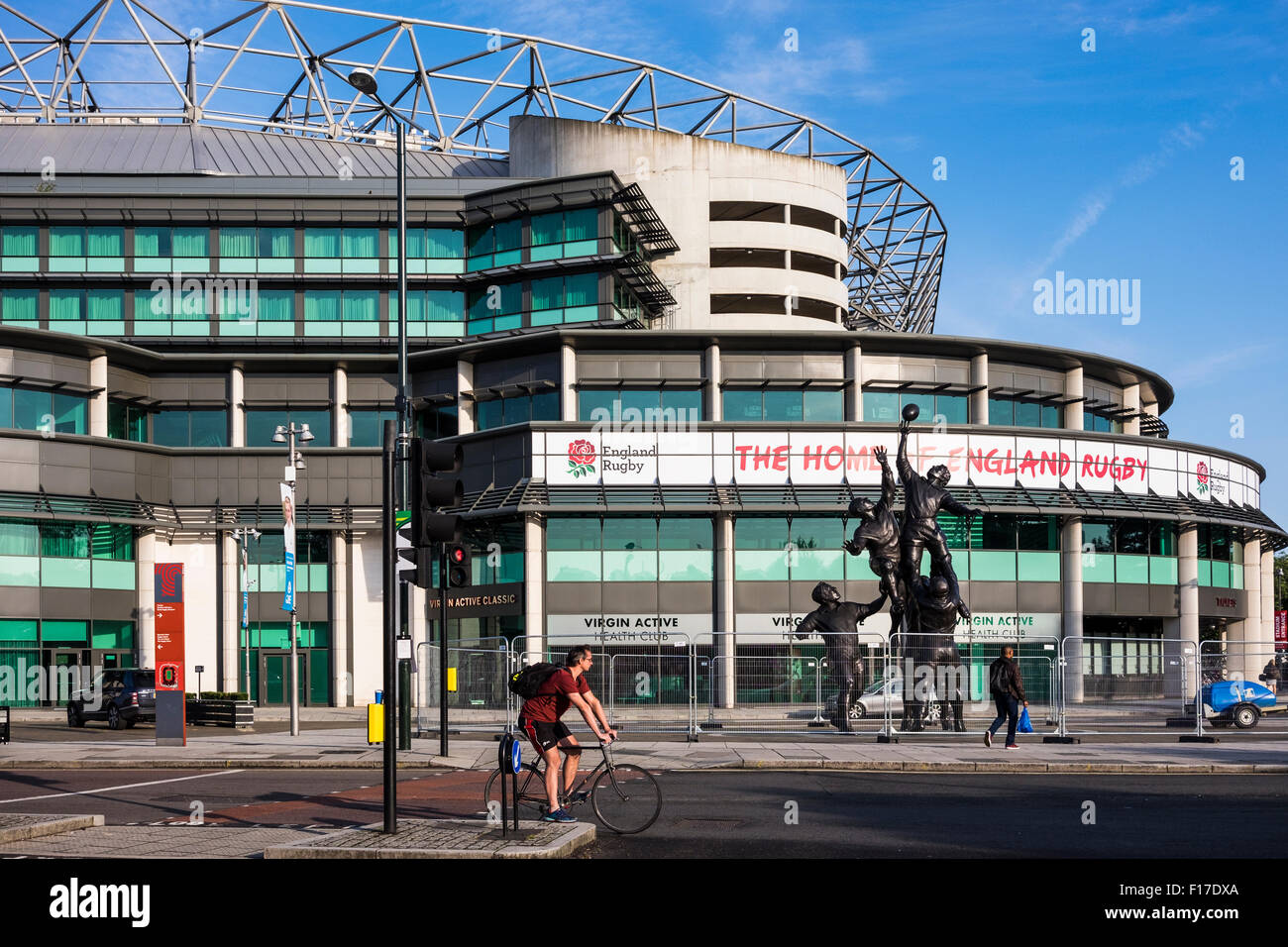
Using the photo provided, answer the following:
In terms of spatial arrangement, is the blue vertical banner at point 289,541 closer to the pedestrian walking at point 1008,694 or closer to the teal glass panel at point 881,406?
the pedestrian walking at point 1008,694

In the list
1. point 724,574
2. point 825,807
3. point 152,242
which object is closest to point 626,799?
point 825,807

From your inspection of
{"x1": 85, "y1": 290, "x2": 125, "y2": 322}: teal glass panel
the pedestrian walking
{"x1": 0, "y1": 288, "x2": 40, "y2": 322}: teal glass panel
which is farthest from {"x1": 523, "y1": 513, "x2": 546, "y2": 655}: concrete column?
{"x1": 0, "y1": 288, "x2": 40, "y2": 322}: teal glass panel

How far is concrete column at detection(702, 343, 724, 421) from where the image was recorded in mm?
48209

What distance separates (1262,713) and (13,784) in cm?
2486

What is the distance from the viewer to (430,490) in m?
12.9

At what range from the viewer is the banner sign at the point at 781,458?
4584 cm

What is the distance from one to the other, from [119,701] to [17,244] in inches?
1068

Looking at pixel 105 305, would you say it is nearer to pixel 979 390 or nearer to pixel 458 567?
pixel 979 390

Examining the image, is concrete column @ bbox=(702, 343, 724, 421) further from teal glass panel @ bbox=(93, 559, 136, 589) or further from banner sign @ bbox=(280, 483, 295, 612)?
teal glass panel @ bbox=(93, 559, 136, 589)

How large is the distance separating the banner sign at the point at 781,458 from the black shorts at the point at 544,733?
1287 inches

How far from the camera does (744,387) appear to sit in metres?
48.8

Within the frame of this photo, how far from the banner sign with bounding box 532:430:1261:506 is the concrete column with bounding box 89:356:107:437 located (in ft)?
57.5
